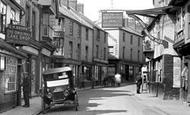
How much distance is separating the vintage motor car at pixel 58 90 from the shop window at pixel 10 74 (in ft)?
5.31

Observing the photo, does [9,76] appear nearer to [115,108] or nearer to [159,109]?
[115,108]

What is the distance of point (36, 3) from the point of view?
30.2 metres

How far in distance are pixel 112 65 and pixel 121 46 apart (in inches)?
138

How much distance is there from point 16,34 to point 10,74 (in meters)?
2.00

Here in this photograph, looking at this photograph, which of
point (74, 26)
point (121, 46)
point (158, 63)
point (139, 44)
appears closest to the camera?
point (158, 63)

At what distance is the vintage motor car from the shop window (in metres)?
1.62

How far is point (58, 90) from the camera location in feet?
65.2

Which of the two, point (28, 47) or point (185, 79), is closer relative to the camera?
point (185, 79)

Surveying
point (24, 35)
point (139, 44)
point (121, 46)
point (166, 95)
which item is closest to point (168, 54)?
point (166, 95)

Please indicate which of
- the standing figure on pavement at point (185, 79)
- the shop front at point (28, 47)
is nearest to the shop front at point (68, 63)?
the shop front at point (28, 47)

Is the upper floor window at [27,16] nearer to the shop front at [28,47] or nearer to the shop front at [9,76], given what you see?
the shop front at [28,47]

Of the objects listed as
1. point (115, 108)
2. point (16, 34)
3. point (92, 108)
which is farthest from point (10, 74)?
point (115, 108)

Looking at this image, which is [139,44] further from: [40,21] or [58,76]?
[58,76]

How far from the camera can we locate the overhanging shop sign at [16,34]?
64.6 ft
